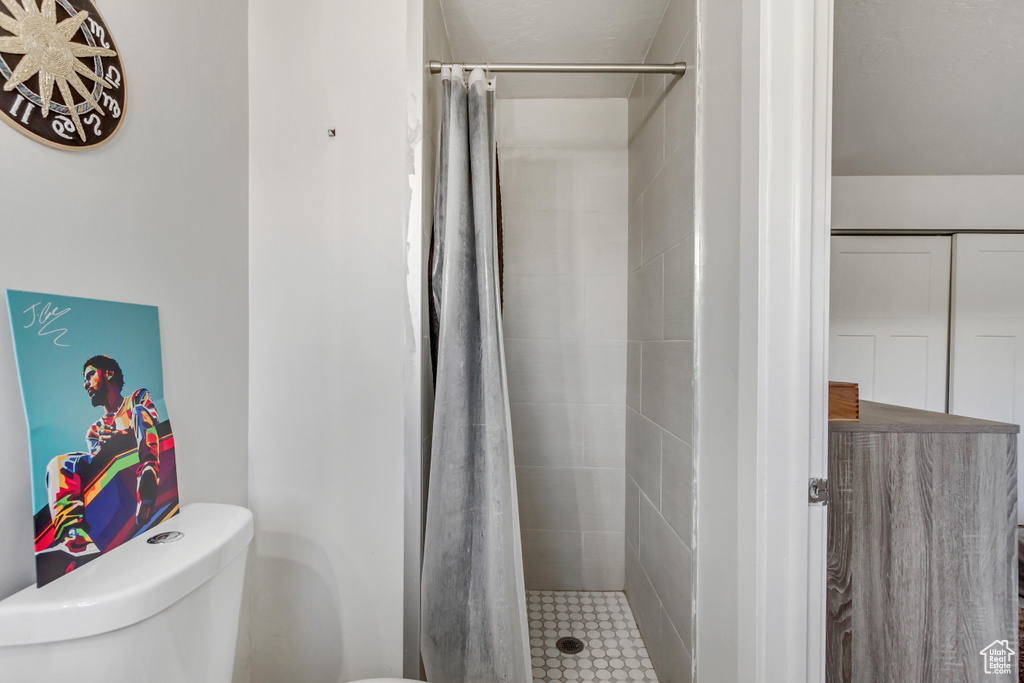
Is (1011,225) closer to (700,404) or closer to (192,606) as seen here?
Result: (700,404)

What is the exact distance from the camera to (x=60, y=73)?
0.64 meters

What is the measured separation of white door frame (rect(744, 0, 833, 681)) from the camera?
0.78 meters

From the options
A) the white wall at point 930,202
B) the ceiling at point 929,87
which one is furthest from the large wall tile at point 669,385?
the white wall at point 930,202

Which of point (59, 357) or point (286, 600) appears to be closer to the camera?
point (59, 357)

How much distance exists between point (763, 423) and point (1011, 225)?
248 cm

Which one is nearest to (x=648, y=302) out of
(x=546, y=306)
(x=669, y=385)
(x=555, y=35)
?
(x=669, y=385)

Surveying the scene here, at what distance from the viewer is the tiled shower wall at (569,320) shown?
5.86ft

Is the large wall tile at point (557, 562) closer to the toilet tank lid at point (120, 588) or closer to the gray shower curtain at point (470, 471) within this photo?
→ the gray shower curtain at point (470, 471)

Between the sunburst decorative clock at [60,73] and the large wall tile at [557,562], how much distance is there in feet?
5.61

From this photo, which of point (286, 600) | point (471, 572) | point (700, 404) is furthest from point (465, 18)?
point (286, 600)

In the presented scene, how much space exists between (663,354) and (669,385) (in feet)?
0.33

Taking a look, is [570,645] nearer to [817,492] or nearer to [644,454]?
[644,454]

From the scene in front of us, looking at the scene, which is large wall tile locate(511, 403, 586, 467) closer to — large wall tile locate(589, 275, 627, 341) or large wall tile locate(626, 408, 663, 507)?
large wall tile locate(626, 408, 663, 507)

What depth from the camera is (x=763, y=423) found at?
81 cm
